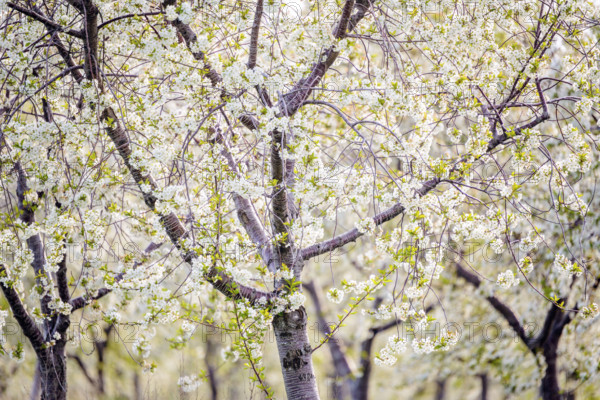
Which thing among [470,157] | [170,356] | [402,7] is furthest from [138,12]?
[170,356]

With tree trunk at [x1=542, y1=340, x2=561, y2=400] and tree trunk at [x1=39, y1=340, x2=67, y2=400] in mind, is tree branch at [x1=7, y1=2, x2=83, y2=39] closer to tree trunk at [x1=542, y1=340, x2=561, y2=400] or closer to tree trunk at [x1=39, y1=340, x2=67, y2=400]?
tree trunk at [x1=39, y1=340, x2=67, y2=400]

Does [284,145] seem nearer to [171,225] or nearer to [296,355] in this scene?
[171,225]

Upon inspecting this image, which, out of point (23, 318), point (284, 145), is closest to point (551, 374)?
point (284, 145)

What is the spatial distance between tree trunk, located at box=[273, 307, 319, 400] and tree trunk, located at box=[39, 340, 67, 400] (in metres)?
1.94

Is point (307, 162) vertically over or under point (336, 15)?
under

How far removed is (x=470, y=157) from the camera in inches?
117

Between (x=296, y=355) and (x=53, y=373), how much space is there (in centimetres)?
215

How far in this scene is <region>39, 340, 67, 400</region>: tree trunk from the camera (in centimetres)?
407

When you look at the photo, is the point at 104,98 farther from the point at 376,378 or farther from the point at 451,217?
the point at 376,378

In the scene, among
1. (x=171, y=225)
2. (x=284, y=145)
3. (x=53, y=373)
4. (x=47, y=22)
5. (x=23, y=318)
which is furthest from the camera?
(x=53, y=373)

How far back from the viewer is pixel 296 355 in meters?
3.37

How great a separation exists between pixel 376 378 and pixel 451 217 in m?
10.4

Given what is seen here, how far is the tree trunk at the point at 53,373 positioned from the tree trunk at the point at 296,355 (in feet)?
6.37

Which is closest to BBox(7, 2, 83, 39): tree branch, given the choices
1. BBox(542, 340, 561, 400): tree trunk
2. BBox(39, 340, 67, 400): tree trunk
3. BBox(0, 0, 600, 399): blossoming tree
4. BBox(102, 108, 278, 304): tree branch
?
BBox(0, 0, 600, 399): blossoming tree
